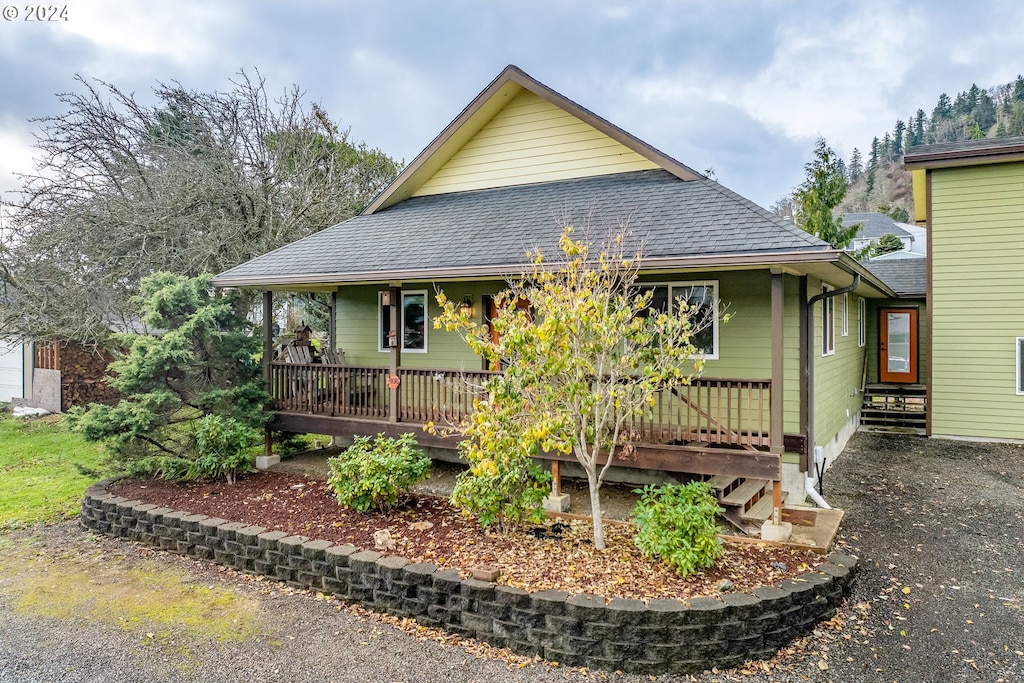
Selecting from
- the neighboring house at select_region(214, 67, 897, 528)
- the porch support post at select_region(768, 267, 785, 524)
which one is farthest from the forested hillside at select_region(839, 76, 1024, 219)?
the porch support post at select_region(768, 267, 785, 524)

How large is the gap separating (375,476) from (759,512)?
429 centimetres

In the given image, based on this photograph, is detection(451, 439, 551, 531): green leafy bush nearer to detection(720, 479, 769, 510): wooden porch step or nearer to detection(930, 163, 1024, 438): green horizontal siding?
detection(720, 479, 769, 510): wooden porch step

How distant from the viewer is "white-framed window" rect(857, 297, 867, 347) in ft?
42.8

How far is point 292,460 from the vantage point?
9688 millimetres

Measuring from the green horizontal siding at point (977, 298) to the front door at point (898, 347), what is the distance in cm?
306

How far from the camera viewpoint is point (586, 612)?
13.9 feet

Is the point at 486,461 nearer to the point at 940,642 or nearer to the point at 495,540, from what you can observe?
the point at 495,540

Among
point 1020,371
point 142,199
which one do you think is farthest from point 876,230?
point 142,199

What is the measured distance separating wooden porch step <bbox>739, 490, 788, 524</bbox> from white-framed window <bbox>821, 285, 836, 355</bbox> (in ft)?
9.91

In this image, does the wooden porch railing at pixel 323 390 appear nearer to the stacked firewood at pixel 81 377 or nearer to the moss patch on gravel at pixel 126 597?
the moss patch on gravel at pixel 126 597

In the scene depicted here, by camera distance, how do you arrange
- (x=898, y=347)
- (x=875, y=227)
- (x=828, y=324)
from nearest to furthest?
(x=828, y=324), (x=898, y=347), (x=875, y=227)

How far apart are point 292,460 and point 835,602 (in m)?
8.06

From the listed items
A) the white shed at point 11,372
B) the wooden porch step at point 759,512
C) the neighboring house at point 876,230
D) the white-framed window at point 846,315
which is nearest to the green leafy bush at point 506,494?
the wooden porch step at point 759,512

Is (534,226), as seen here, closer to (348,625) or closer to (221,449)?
(221,449)
